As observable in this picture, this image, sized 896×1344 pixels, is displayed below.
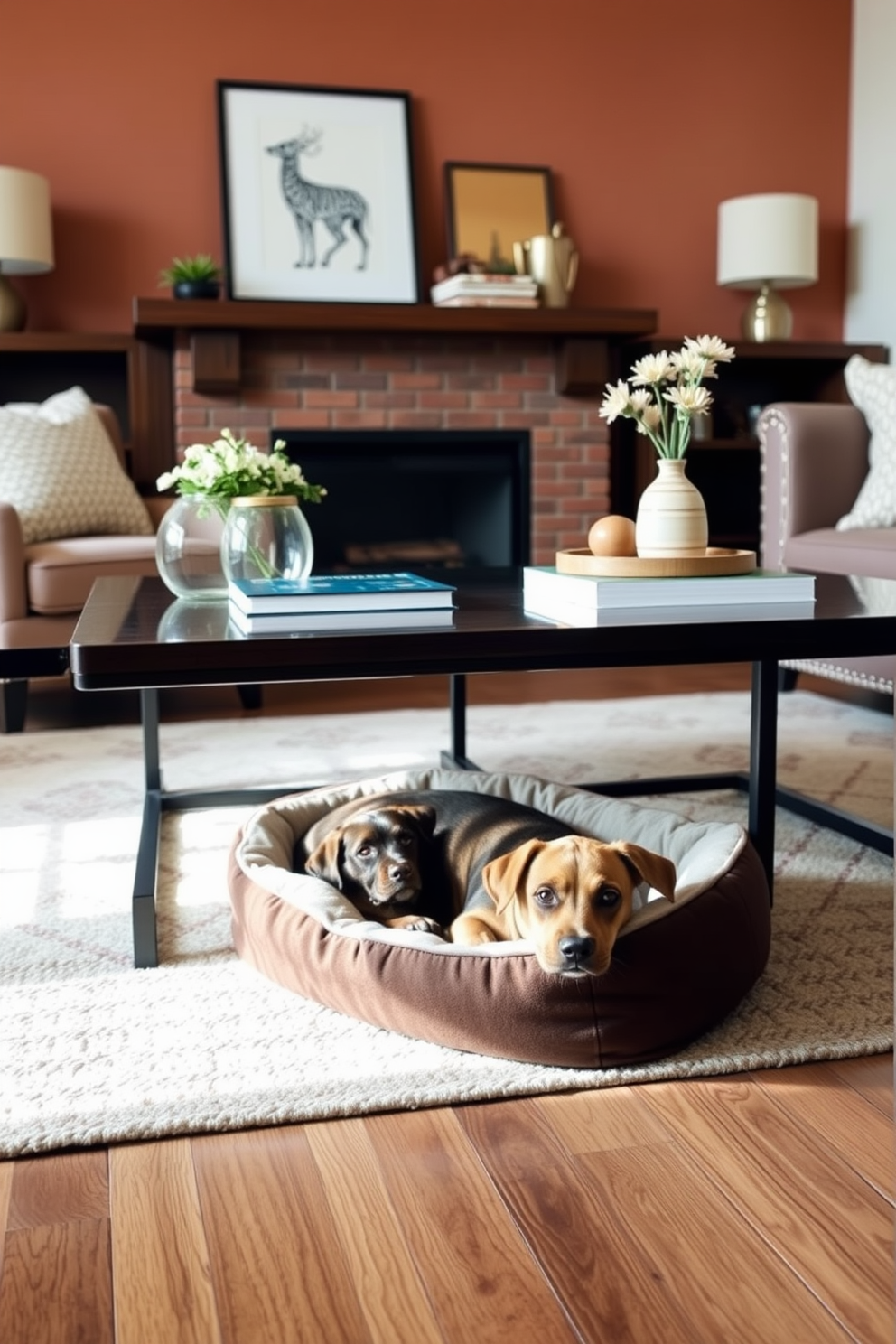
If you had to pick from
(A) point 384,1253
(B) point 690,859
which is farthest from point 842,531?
(A) point 384,1253

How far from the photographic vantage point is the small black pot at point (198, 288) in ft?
13.5

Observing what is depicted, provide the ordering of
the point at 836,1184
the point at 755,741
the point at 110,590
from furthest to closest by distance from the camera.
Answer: the point at 110,590
the point at 755,741
the point at 836,1184

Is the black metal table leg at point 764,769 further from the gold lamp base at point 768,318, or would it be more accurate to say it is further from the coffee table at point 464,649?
the gold lamp base at point 768,318

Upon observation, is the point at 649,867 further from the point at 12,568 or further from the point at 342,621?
the point at 12,568

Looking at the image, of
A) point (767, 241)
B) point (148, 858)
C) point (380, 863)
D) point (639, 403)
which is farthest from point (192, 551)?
point (767, 241)

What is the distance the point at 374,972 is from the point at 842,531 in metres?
2.29

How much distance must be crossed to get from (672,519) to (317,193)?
320 centimetres

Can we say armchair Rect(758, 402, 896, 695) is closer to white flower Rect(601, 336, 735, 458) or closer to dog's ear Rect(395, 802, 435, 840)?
white flower Rect(601, 336, 735, 458)

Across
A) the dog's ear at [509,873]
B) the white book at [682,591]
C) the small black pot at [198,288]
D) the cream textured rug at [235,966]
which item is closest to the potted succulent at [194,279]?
the small black pot at [198,288]

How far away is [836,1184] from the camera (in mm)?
1149

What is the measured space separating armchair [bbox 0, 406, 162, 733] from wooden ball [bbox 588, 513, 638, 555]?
1.66 m

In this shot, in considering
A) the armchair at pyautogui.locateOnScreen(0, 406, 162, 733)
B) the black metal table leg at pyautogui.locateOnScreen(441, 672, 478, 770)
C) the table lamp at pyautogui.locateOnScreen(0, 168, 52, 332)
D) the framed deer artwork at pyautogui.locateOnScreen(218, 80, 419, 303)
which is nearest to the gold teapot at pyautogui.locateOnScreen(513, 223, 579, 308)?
the framed deer artwork at pyautogui.locateOnScreen(218, 80, 419, 303)

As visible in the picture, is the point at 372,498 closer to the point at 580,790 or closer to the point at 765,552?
the point at 765,552

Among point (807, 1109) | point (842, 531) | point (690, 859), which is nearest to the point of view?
point (807, 1109)
